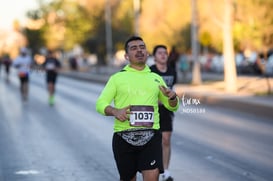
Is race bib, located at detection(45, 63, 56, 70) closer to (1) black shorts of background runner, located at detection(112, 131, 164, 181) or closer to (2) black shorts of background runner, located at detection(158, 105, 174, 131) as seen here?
(2) black shorts of background runner, located at detection(158, 105, 174, 131)

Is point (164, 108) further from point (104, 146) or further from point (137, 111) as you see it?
point (104, 146)

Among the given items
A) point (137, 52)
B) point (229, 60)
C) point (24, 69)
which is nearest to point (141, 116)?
point (137, 52)

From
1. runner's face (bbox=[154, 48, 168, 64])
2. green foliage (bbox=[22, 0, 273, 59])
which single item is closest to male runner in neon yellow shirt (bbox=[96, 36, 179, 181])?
runner's face (bbox=[154, 48, 168, 64])

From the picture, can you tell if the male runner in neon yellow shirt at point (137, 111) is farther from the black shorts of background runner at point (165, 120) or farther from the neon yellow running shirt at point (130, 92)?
the black shorts of background runner at point (165, 120)

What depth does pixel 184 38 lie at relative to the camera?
6431 centimetres

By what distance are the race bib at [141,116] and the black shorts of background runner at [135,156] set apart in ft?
0.65

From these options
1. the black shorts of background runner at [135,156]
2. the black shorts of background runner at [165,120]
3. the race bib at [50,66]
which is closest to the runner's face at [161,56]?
the black shorts of background runner at [165,120]

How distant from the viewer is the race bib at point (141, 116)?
5.69m

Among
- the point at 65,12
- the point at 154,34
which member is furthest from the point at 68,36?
the point at 154,34

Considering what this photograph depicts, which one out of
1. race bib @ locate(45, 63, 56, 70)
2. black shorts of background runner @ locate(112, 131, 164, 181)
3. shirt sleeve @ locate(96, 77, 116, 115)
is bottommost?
black shorts of background runner @ locate(112, 131, 164, 181)

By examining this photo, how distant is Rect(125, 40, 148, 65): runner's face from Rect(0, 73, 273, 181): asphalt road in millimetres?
3153

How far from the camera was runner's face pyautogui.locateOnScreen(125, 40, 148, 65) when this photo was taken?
5.84 metres

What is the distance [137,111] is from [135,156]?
18.7 inches

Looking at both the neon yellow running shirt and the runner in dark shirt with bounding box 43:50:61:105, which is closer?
the neon yellow running shirt
